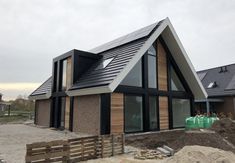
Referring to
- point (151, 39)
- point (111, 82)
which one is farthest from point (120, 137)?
point (151, 39)

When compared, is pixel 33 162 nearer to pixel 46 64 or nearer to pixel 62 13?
pixel 62 13

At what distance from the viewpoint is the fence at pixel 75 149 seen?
5363mm

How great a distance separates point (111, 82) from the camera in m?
8.73

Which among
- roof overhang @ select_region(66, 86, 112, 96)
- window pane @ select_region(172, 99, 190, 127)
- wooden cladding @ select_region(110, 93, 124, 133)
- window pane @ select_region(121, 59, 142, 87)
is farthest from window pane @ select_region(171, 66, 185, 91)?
roof overhang @ select_region(66, 86, 112, 96)

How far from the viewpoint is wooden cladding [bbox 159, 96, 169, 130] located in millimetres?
12042

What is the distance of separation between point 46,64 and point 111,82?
13772 mm

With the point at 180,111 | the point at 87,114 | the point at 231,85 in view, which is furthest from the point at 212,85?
the point at 87,114

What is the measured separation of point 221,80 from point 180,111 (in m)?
11.9

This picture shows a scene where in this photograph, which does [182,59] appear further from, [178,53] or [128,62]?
[128,62]

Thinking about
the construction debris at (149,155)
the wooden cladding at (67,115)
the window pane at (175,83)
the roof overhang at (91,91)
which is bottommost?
the construction debris at (149,155)

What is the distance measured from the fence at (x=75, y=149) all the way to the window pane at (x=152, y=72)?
5440 mm

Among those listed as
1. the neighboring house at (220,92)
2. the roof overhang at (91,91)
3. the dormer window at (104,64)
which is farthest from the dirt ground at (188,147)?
the neighboring house at (220,92)

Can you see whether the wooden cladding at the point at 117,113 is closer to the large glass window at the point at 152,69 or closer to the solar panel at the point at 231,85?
the large glass window at the point at 152,69

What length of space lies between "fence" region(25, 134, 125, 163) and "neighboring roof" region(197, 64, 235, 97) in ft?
56.5
